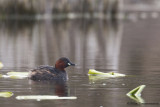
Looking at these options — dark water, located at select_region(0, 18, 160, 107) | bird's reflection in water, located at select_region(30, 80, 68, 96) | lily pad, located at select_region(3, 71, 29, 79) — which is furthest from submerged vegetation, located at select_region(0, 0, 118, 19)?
bird's reflection in water, located at select_region(30, 80, 68, 96)

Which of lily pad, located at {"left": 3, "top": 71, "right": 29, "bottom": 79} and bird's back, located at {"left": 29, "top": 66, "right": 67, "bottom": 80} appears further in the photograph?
lily pad, located at {"left": 3, "top": 71, "right": 29, "bottom": 79}

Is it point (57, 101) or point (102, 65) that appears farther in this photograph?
point (102, 65)

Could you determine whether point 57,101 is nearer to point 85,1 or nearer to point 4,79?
point 4,79

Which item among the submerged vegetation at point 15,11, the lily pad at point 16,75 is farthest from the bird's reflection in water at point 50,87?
the submerged vegetation at point 15,11

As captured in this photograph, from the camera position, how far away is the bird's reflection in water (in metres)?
9.96

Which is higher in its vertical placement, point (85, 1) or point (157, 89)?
point (85, 1)

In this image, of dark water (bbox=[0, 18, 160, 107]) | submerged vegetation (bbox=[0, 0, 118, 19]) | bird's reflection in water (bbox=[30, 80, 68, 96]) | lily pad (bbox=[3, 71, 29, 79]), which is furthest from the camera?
submerged vegetation (bbox=[0, 0, 118, 19])

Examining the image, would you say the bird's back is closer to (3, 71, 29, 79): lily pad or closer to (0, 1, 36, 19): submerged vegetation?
(3, 71, 29, 79): lily pad

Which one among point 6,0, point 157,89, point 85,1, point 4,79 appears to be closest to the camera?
point 157,89

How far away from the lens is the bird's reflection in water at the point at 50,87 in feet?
32.7

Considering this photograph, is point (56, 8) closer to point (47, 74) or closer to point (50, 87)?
point (47, 74)

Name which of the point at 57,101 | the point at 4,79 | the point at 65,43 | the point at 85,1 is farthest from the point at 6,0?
the point at 57,101

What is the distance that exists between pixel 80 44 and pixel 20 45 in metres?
2.08

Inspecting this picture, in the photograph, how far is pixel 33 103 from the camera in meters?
8.85
